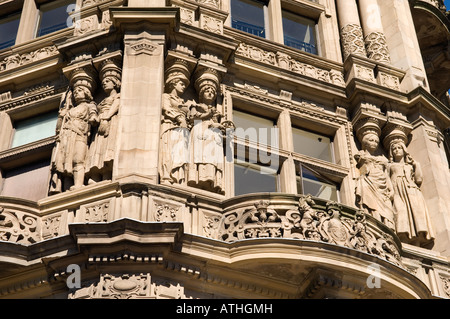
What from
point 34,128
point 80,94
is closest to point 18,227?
point 80,94

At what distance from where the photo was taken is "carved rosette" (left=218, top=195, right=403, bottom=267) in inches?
597

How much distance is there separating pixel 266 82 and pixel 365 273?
6.03m

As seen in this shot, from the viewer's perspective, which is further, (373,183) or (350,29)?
(350,29)

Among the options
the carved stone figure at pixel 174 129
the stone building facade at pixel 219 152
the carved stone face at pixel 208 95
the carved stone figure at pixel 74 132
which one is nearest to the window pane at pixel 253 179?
the stone building facade at pixel 219 152

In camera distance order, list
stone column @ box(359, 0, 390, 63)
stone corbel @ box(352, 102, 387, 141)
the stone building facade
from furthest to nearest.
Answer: stone column @ box(359, 0, 390, 63) < stone corbel @ box(352, 102, 387, 141) < the stone building facade

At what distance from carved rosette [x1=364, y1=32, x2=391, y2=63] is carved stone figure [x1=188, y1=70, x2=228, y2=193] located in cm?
505

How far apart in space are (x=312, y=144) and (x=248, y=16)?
420cm

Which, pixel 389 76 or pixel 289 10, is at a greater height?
pixel 289 10

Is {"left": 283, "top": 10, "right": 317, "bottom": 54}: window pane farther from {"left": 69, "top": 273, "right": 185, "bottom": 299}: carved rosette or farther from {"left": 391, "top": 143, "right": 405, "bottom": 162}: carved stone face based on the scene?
{"left": 69, "top": 273, "right": 185, "bottom": 299}: carved rosette

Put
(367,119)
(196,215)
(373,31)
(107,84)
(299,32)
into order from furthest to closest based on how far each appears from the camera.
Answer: (299,32), (373,31), (367,119), (107,84), (196,215)

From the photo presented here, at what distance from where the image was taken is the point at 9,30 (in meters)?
21.8

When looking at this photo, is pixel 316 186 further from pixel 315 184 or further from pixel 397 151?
pixel 397 151

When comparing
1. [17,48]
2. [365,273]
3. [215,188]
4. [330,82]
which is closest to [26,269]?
[215,188]

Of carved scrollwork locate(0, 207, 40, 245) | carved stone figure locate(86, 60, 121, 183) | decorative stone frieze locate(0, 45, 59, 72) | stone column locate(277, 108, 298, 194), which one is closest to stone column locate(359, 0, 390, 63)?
stone column locate(277, 108, 298, 194)
